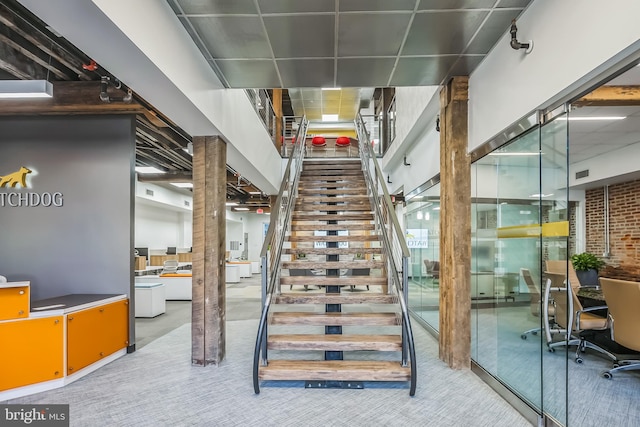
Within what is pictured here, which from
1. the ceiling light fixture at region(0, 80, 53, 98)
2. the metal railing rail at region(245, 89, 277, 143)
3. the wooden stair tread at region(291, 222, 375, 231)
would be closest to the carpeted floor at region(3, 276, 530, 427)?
the wooden stair tread at region(291, 222, 375, 231)

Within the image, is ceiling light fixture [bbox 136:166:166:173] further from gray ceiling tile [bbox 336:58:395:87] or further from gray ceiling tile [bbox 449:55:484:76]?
gray ceiling tile [bbox 449:55:484:76]

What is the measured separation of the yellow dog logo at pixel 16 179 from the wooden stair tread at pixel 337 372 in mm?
4129

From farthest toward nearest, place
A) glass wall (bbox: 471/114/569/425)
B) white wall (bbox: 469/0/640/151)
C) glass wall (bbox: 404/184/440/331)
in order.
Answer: glass wall (bbox: 404/184/440/331)
glass wall (bbox: 471/114/569/425)
white wall (bbox: 469/0/640/151)

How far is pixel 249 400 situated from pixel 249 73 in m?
3.47

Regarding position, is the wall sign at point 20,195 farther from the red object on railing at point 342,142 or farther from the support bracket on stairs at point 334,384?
the red object on railing at point 342,142

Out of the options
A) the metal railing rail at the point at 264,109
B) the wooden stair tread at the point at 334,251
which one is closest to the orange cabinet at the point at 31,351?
the wooden stair tread at the point at 334,251

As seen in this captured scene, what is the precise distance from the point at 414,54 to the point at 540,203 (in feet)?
6.26

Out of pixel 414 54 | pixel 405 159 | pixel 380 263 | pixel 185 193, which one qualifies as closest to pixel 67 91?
pixel 414 54

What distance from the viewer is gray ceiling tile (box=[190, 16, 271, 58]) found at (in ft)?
10.3

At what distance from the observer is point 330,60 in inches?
152

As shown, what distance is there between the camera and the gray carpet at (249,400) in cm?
301

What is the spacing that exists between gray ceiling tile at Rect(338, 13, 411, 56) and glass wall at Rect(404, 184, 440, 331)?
8.81ft

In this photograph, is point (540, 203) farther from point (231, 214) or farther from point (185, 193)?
point (231, 214)

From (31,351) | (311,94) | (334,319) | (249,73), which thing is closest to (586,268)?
(334,319)
